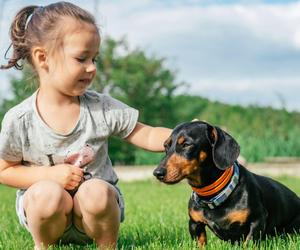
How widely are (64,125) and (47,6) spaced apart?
0.68 m

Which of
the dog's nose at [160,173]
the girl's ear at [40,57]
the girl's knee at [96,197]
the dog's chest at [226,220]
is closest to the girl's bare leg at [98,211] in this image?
the girl's knee at [96,197]

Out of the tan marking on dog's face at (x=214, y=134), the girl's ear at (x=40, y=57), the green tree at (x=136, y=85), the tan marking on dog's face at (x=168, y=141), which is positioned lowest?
→ the green tree at (x=136, y=85)

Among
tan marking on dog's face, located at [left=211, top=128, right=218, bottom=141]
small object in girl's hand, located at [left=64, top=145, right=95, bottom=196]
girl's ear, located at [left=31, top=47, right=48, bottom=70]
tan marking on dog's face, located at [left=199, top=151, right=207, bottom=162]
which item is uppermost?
girl's ear, located at [left=31, top=47, right=48, bottom=70]

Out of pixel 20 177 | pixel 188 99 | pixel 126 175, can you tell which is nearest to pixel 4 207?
pixel 20 177

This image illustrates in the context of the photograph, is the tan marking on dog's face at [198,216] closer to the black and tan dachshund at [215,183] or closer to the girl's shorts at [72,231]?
the black and tan dachshund at [215,183]

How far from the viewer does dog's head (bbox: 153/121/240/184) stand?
11.3 ft

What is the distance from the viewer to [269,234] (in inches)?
154

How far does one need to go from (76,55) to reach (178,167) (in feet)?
2.61

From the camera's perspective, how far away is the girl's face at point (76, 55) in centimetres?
342

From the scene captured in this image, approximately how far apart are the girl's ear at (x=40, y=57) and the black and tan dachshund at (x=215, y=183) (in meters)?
0.81

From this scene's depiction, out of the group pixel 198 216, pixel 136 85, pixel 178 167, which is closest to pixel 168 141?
pixel 178 167

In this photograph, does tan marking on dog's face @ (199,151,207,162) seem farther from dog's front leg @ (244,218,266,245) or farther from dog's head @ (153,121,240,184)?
dog's front leg @ (244,218,266,245)

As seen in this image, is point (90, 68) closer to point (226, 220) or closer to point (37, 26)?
point (37, 26)

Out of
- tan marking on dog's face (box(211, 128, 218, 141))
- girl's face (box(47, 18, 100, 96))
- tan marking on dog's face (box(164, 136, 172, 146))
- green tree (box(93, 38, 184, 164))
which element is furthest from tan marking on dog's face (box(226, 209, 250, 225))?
green tree (box(93, 38, 184, 164))
